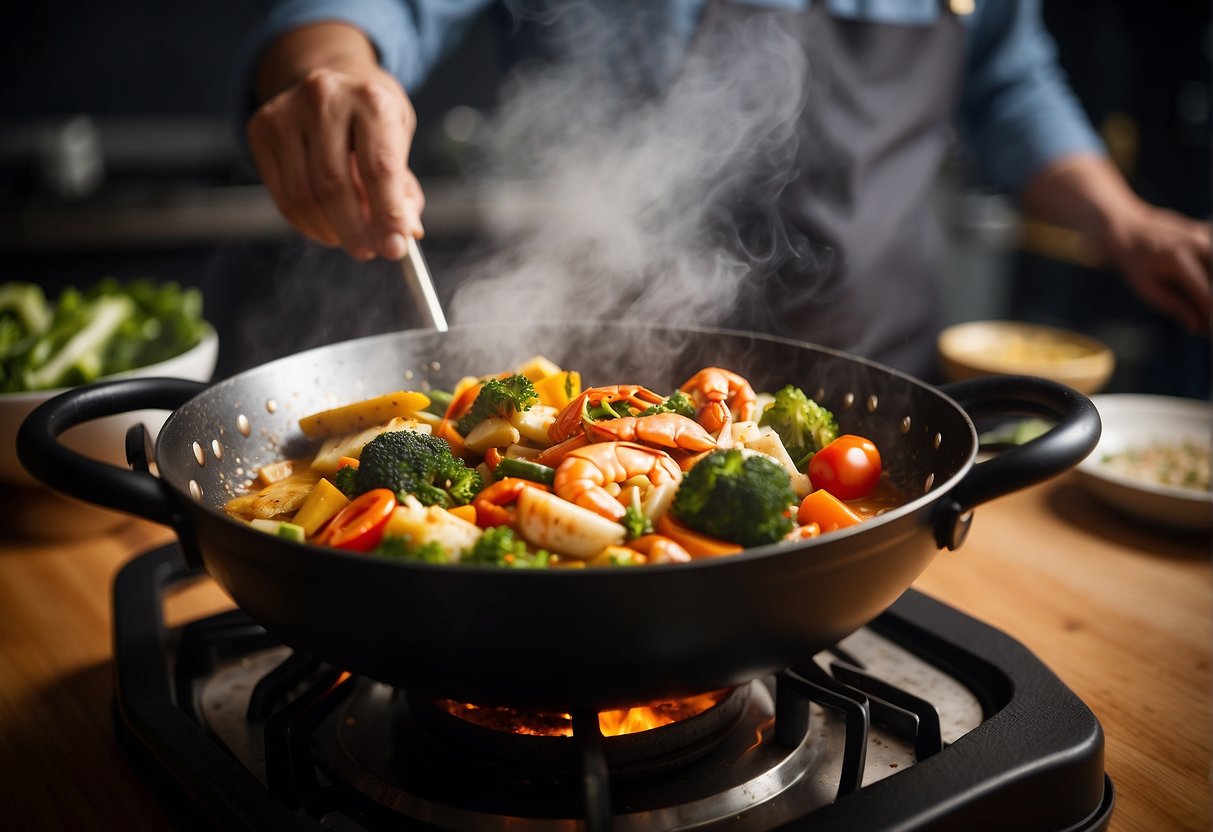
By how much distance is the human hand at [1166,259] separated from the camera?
7.18 feet

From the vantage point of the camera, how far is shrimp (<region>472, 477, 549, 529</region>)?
1.10 m

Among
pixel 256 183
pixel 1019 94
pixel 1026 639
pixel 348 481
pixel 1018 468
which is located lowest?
pixel 256 183

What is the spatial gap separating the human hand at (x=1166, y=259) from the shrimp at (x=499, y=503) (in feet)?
5.88

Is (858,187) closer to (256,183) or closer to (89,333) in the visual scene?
→ (89,333)

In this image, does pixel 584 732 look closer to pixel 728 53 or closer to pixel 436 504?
pixel 436 504

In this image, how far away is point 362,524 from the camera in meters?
1.05

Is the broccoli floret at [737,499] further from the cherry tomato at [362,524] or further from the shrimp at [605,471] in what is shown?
the cherry tomato at [362,524]

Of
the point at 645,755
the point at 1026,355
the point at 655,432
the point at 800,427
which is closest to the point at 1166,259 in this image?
the point at 1026,355

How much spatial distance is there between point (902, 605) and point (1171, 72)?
16.2 feet

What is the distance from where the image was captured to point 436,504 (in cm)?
116

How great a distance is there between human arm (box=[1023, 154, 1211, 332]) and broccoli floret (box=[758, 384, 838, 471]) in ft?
4.31

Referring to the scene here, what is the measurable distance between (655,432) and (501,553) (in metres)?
0.35

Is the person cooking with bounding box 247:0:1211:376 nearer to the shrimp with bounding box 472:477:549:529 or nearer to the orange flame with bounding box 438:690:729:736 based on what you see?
the shrimp with bounding box 472:477:549:529

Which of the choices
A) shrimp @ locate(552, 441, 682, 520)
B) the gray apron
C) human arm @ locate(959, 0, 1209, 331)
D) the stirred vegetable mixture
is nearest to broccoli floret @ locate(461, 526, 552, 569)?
the stirred vegetable mixture
